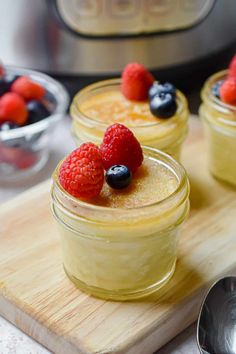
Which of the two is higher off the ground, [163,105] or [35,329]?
[163,105]

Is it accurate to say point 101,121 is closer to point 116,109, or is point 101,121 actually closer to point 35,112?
point 116,109

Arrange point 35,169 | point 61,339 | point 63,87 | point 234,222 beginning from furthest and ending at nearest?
point 63,87 < point 35,169 < point 234,222 < point 61,339

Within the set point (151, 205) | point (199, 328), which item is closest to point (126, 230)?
point (151, 205)

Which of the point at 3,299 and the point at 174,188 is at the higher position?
the point at 174,188

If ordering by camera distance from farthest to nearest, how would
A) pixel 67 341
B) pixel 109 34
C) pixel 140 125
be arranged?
pixel 109 34 → pixel 140 125 → pixel 67 341

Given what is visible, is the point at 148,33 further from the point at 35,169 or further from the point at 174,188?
the point at 174,188

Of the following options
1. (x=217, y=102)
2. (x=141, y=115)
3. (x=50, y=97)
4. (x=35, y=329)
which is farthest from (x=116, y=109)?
(x=35, y=329)

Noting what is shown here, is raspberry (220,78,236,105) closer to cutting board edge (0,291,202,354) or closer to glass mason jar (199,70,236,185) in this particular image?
glass mason jar (199,70,236,185)
